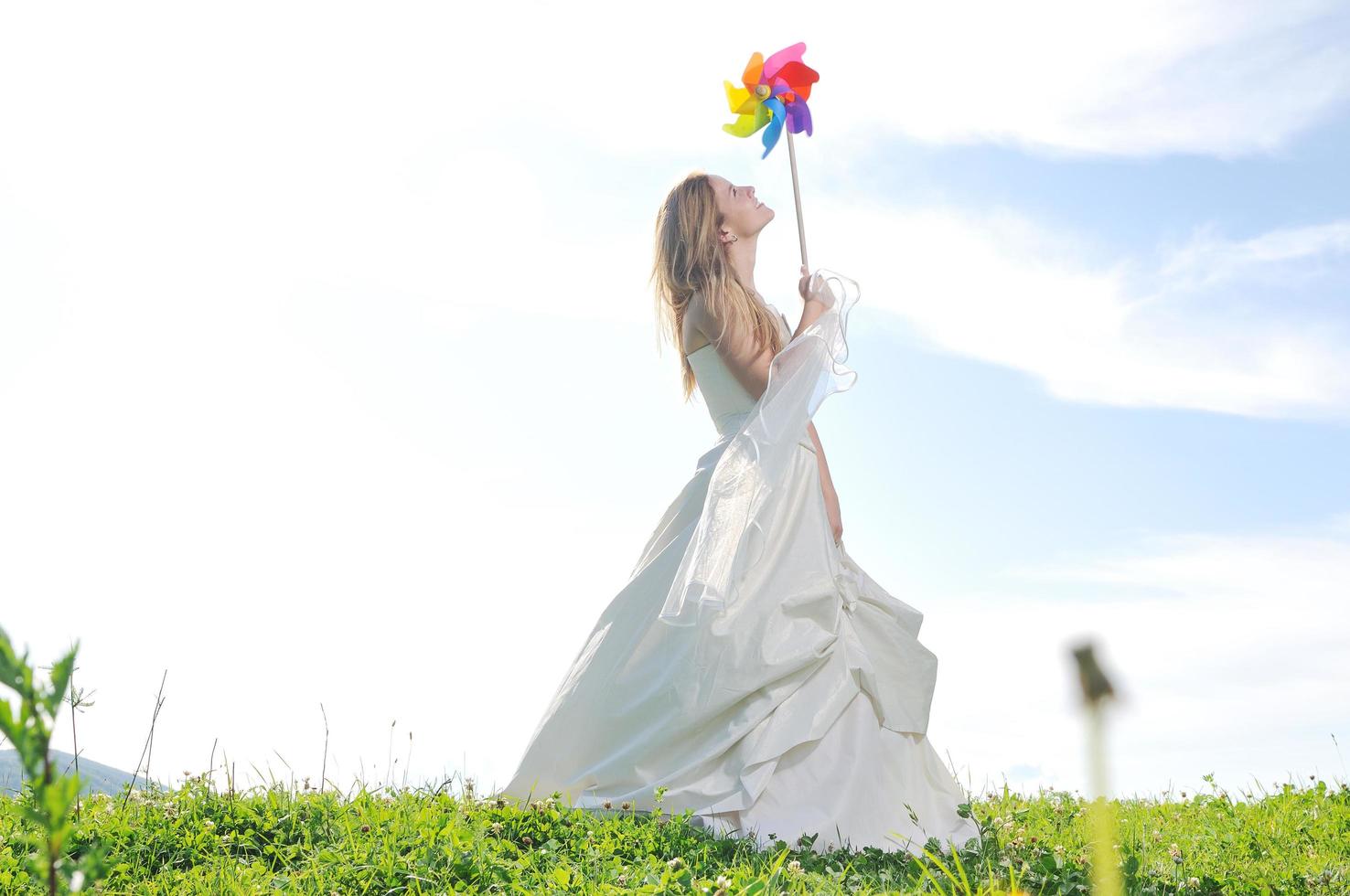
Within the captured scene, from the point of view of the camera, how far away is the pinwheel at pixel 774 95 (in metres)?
6.96

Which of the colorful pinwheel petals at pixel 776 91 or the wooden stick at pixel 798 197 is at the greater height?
the colorful pinwheel petals at pixel 776 91

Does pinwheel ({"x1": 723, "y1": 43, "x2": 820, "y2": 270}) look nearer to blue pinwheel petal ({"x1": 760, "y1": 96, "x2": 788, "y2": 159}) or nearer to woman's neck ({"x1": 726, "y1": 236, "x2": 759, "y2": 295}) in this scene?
blue pinwheel petal ({"x1": 760, "y1": 96, "x2": 788, "y2": 159})

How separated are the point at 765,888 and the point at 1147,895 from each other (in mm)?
1771

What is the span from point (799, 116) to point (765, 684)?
3.75 metres

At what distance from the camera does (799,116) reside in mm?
6996

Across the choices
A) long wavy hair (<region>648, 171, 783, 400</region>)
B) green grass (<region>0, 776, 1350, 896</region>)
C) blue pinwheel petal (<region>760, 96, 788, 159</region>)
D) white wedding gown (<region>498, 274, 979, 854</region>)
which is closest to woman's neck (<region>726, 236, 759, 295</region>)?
long wavy hair (<region>648, 171, 783, 400</region>)

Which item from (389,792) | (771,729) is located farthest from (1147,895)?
(389,792)

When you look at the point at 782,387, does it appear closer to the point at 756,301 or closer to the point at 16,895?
the point at 756,301

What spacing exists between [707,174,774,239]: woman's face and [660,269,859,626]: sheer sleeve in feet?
2.73

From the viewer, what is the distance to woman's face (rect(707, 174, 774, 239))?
645cm

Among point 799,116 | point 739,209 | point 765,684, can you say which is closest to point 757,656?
point 765,684

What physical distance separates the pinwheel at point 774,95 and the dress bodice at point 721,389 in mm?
1435

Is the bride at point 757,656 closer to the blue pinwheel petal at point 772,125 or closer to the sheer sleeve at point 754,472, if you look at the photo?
the sheer sleeve at point 754,472

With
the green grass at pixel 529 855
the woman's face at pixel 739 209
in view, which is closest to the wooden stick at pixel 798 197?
the woman's face at pixel 739 209
